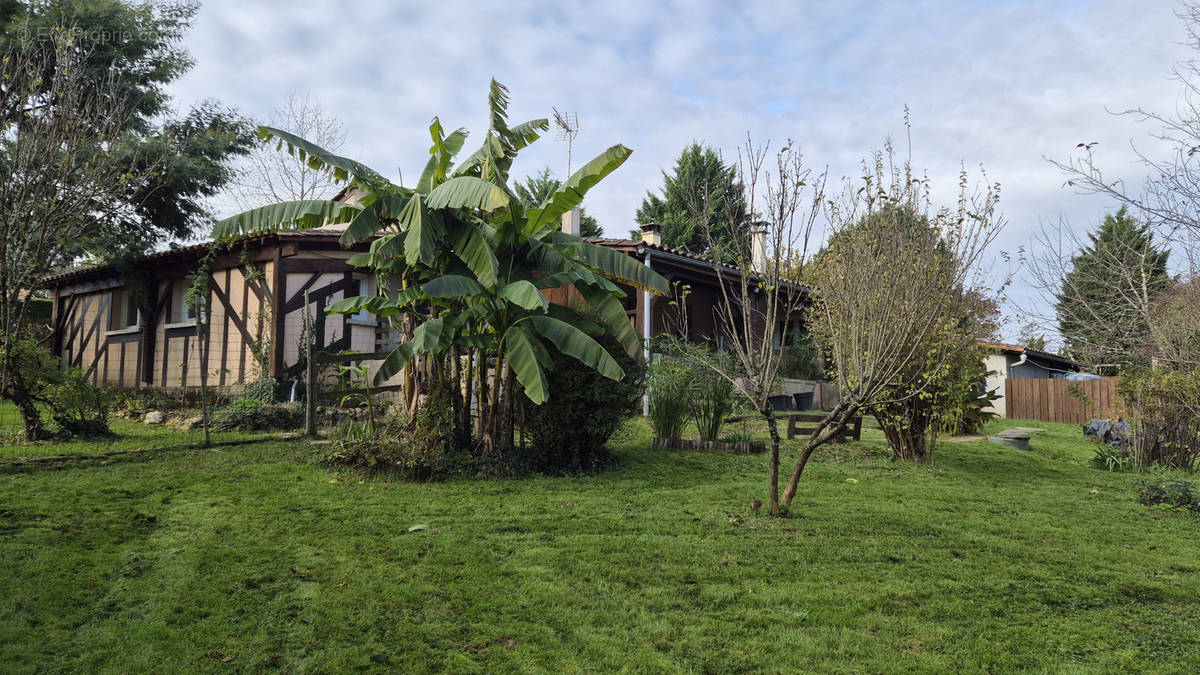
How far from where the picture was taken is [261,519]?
5.91 meters

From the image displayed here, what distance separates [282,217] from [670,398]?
19.2ft

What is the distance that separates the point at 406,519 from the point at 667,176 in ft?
94.6

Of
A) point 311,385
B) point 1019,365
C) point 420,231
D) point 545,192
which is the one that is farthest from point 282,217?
point 1019,365

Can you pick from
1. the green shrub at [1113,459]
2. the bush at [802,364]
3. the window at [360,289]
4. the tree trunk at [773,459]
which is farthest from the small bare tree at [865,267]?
the bush at [802,364]

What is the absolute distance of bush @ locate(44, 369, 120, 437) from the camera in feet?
30.9

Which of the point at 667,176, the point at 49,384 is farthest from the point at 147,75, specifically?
the point at 667,176

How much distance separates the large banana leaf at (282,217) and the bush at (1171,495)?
9542 millimetres

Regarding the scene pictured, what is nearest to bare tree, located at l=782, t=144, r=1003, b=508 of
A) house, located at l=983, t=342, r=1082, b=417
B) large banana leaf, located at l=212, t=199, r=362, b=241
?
large banana leaf, located at l=212, t=199, r=362, b=241

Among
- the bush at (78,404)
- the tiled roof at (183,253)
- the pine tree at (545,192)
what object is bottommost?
the bush at (78,404)

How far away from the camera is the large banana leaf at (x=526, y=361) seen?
7184 mm

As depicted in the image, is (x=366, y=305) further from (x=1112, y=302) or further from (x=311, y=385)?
(x=1112, y=302)

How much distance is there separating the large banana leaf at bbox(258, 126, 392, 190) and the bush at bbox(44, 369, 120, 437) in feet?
14.6

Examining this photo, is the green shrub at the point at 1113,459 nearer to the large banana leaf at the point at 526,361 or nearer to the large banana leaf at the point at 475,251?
the large banana leaf at the point at 526,361

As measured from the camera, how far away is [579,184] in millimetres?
7828
